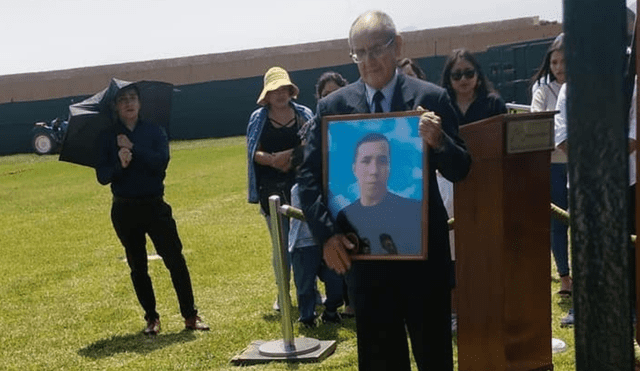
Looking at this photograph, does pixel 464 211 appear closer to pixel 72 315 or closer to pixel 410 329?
pixel 410 329

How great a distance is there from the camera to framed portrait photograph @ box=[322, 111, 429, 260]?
349 centimetres

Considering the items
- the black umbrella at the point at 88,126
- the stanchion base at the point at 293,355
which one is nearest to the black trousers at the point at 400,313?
the stanchion base at the point at 293,355

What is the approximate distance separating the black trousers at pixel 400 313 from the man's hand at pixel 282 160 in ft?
11.7

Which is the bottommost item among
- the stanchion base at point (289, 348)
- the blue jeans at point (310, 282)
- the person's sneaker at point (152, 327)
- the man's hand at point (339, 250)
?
the person's sneaker at point (152, 327)

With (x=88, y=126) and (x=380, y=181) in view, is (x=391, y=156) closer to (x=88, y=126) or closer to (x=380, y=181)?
(x=380, y=181)

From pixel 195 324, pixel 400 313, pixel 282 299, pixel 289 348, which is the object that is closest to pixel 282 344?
pixel 289 348

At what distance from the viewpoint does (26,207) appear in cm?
1922

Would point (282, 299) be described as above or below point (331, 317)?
above

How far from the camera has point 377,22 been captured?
11.5ft

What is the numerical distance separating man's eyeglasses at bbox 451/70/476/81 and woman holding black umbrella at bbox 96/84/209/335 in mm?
2171

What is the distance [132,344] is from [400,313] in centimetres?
399

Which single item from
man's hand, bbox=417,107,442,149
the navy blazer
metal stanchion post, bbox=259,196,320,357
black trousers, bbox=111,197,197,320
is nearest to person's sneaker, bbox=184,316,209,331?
black trousers, bbox=111,197,197,320

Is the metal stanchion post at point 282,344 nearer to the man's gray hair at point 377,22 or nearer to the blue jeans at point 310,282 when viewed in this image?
the blue jeans at point 310,282

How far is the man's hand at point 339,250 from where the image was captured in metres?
3.56
